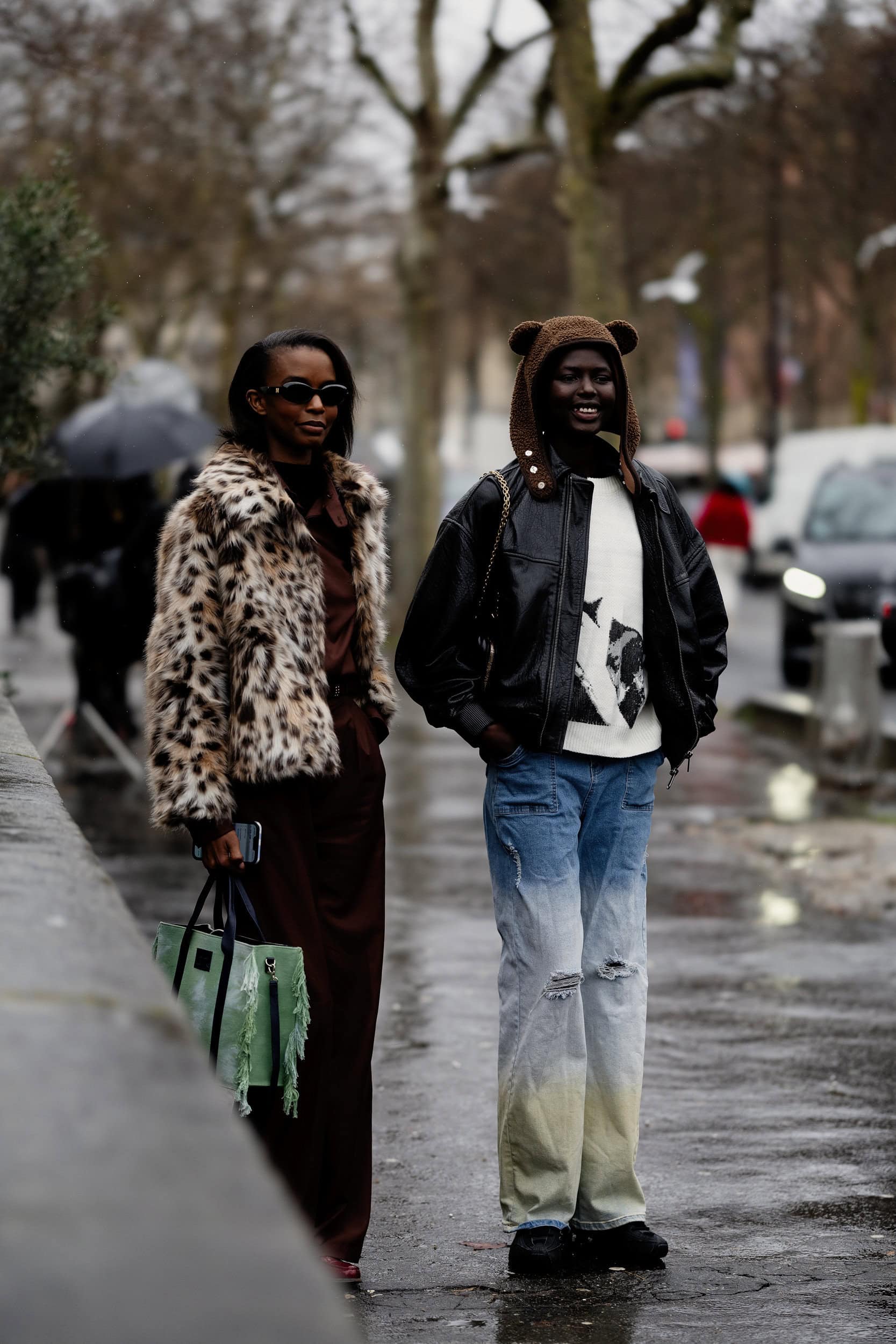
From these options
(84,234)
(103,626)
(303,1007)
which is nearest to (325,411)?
(303,1007)

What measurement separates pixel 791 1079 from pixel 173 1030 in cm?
413

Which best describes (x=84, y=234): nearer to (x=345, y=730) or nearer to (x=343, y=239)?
(x=345, y=730)

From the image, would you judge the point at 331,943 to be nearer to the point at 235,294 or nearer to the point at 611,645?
the point at 611,645

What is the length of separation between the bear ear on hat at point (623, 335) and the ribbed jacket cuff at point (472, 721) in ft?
2.91

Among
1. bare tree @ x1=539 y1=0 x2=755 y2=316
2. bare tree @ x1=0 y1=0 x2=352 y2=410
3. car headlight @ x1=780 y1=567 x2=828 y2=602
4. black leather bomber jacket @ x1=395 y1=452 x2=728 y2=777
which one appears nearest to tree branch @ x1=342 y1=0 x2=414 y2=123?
bare tree @ x1=0 y1=0 x2=352 y2=410

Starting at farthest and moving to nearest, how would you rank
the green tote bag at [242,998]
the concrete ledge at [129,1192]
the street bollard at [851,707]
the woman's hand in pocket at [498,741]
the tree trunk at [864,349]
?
the tree trunk at [864,349] < the street bollard at [851,707] < the woman's hand in pocket at [498,741] < the green tote bag at [242,998] < the concrete ledge at [129,1192]

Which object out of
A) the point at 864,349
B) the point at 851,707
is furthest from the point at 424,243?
the point at 864,349

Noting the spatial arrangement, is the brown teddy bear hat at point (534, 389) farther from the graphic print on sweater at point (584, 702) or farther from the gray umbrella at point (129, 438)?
the gray umbrella at point (129, 438)

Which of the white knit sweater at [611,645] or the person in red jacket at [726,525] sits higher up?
the white knit sweater at [611,645]

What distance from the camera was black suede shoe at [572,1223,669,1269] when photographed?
14.5 feet

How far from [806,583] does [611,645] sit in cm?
1432

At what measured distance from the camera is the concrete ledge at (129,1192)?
167 cm

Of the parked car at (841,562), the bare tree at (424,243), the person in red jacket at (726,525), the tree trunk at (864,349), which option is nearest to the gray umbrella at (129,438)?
the parked car at (841,562)

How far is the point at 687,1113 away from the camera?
226 inches
